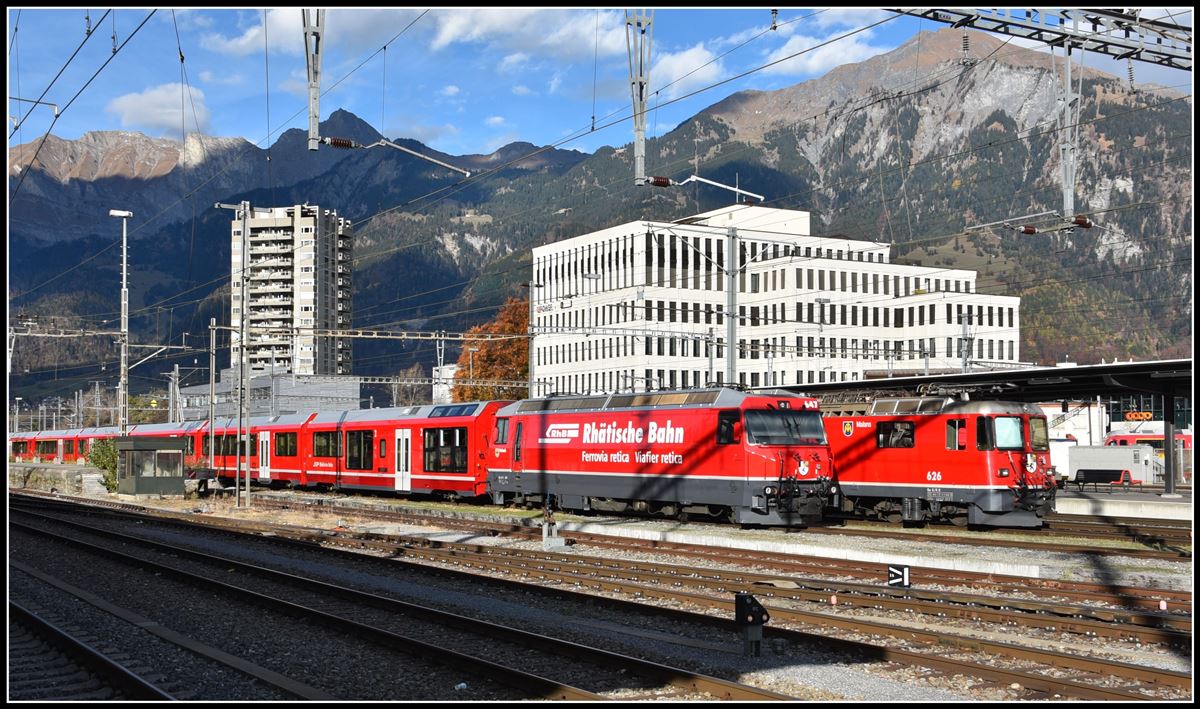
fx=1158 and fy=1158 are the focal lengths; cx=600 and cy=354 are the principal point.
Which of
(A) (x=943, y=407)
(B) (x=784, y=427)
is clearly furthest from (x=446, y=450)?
Answer: (A) (x=943, y=407)

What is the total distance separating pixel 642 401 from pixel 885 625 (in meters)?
16.7

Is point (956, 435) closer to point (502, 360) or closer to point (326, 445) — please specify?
point (326, 445)

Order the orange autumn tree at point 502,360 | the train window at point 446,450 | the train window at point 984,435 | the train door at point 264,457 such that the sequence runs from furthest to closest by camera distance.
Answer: the orange autumn tree at point 502,360 < the train door at point 264,457 < the train window at point 446,450 < the train window at point 984,435

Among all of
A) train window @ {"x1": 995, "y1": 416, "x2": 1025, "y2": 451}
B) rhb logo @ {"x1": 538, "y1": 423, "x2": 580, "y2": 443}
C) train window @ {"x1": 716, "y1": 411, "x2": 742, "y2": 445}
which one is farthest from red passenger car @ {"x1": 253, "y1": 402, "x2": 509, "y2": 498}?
train window @ {"x1": 995, "y1": 416, "x2": 1025, "y2": 451}

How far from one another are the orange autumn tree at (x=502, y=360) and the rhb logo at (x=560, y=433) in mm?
65489

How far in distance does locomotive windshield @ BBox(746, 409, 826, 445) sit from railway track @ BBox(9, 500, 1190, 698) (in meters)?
6.48

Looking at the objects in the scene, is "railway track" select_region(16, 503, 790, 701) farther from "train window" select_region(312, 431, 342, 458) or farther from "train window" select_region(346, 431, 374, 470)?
"train window" select_region(312, 431, 342, 458)

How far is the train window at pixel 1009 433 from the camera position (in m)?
27.6

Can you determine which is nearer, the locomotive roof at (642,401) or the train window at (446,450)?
the locomotive roof at (642,401)

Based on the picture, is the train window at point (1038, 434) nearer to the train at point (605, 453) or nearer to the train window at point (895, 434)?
the train window at point (895, 434)

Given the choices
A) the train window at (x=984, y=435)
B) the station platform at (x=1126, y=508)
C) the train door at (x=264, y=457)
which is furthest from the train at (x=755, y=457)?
the train door at (x=264, y=457)

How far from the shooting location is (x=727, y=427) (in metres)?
27.4

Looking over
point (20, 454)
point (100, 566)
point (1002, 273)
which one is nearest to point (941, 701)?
point (100, 566)

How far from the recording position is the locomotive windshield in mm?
27125
